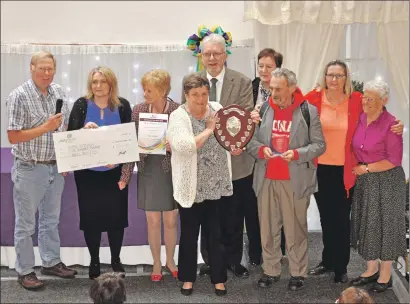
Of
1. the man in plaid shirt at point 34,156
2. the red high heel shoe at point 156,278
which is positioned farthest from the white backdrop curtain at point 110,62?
the red high heel shoe at point 156,278

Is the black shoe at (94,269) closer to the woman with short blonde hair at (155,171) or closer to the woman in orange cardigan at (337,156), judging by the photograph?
the woman with short blonde hair at (155,171)

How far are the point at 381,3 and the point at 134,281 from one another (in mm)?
3305

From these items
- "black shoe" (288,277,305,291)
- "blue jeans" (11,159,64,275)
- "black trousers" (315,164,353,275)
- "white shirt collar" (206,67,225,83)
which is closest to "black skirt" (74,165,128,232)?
"blue jeans" (11,159,64,275)

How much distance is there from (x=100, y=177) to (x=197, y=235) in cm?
77

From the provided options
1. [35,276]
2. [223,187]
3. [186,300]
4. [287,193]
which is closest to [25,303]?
[35,276]

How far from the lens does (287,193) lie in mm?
3555

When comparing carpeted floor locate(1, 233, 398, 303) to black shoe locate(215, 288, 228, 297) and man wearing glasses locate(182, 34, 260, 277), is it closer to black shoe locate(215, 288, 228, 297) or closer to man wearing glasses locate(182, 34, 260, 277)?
black shoe locate(215, 288, 228, 297)

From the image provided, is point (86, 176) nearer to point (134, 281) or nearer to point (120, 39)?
point (134, 281)

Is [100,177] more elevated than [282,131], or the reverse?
[282,131]

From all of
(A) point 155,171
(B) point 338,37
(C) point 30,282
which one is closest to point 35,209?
(C) point 30,282

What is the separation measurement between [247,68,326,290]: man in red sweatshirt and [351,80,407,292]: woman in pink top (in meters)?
0.31

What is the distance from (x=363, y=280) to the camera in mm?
3709

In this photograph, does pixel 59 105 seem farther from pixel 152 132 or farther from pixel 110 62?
pixel 110 62

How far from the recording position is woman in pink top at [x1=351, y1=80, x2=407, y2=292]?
345cm
